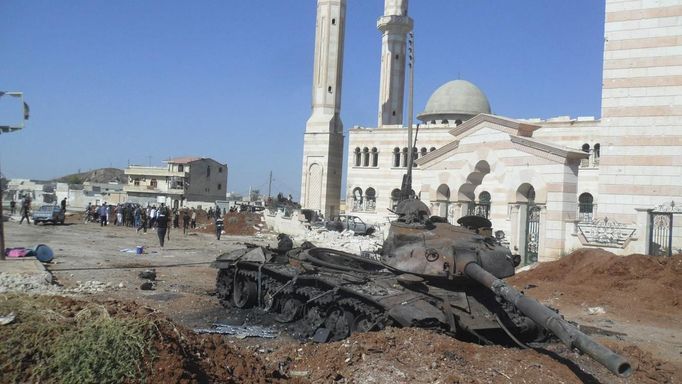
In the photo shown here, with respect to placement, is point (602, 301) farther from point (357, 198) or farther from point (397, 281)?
point (357, 198)

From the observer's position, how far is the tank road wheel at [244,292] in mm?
12062

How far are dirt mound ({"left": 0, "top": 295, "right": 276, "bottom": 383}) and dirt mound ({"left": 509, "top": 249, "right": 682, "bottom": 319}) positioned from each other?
11408mm

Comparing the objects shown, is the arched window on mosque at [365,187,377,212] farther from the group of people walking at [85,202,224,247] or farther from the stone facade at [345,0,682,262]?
the stone facade at [345,0,682,262]

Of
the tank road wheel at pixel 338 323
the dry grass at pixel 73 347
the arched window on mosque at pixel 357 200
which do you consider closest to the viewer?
the dry grass at pixel 73 347

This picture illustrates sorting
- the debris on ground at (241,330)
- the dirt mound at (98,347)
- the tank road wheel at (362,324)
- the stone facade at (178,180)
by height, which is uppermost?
the stone facade at (178,180)

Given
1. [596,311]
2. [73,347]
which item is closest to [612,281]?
[596,311]

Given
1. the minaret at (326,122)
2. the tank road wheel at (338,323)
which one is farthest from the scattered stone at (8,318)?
the minaret at (326,122)

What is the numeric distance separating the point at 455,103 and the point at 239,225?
2082 cm

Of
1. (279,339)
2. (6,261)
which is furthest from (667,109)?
(6,261)

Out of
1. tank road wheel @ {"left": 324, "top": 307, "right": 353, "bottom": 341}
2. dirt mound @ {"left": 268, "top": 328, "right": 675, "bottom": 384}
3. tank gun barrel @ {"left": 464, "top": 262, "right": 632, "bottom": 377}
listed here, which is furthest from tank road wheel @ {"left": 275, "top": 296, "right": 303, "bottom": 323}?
tank gun barrel @ {"left": 464, "top": 262, "right": 632, "bottom": 377}

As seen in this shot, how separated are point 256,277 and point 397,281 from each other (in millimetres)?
3731

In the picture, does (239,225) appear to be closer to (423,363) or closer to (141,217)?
(141,217)

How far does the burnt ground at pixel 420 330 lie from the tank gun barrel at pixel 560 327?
2.29 feet

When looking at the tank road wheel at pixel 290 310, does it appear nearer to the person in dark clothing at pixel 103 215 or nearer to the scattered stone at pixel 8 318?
the scattered stone at pixel 8 318
